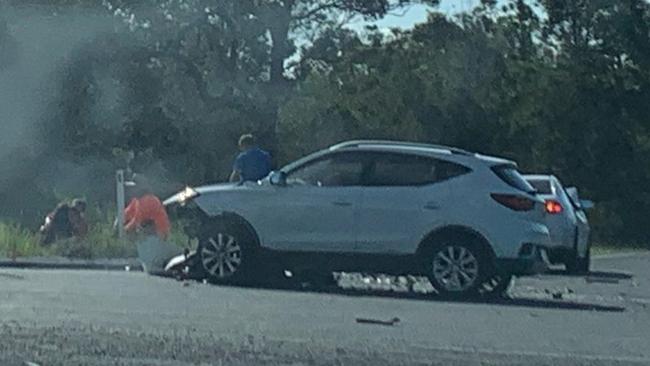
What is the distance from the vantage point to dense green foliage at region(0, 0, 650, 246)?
4734 centimetres

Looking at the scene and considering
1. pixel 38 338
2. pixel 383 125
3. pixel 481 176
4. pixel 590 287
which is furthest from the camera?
pixel 383 125

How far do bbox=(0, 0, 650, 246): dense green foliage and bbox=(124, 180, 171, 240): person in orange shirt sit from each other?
23.1 m

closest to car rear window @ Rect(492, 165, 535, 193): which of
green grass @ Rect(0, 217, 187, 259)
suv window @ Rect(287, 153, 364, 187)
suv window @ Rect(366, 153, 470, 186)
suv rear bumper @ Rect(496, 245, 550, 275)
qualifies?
suv window @ Rect(366, 153, 470, 186)

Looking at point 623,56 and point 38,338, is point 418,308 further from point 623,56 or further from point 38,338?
point 623,56

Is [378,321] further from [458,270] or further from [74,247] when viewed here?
[74,247]

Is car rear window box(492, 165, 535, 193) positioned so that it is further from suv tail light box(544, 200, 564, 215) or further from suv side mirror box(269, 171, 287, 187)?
suv tail light box(544, 200, 564, 215)

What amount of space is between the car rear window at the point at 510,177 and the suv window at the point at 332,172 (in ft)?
5.16

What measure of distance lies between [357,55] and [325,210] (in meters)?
32.4

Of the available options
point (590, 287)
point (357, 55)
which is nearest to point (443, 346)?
point (590, 287)

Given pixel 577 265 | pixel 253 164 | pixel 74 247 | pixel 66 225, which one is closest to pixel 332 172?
pixel 253 164

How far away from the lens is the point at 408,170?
66.4ft

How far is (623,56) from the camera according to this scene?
49219 mm

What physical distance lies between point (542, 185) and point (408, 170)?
5926mm

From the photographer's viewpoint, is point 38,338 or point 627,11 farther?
point 627,11
